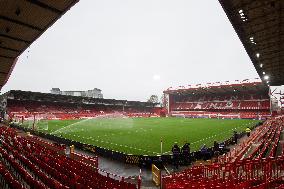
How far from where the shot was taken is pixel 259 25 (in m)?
13.6

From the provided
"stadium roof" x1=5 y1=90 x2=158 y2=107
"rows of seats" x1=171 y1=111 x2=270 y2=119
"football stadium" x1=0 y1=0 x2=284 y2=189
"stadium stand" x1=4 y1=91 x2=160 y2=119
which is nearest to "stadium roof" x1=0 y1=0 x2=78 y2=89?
"football stadium" x1=0 y1=0 x2=284 y2=189

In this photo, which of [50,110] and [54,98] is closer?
[50,110]

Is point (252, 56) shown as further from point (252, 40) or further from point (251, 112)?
point (251, 112)

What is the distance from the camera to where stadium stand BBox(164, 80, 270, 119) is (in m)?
59.5

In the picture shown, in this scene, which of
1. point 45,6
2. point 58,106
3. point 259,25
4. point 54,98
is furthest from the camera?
point 58,106

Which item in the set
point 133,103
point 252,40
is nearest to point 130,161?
point 252,40

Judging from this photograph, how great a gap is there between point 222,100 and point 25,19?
67153mm

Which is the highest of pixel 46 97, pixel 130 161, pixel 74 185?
pixel 46 97

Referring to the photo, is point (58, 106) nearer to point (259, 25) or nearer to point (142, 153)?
point (142, 153)

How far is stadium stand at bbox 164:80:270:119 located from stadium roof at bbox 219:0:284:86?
38.9 meters

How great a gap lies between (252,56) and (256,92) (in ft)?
160

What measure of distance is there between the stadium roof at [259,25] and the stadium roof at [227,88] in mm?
38544

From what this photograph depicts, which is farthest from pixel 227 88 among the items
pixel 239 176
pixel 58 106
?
pixel 239 176

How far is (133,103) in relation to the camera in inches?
3386
